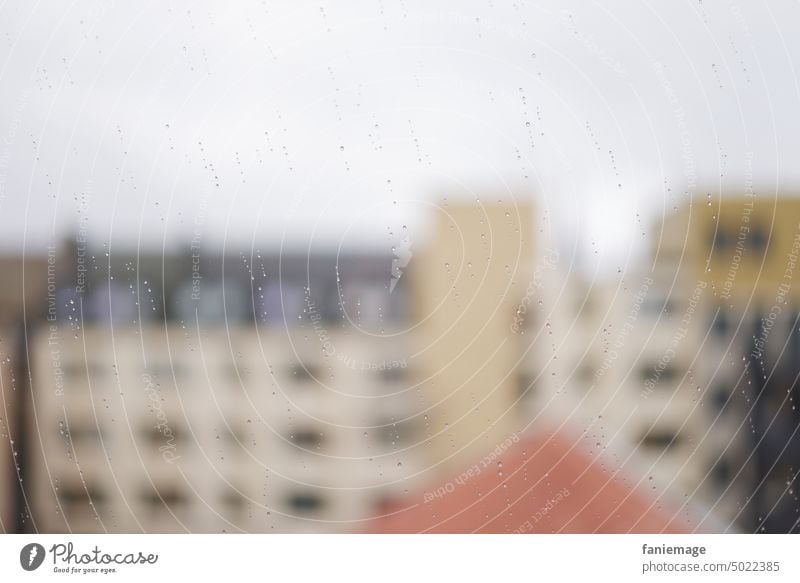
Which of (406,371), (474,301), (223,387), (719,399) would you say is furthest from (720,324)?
(223,387)

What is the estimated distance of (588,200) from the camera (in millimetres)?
1057

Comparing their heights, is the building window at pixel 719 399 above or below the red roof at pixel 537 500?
above

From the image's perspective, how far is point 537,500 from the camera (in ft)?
3.53

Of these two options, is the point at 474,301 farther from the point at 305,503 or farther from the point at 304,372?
the point at 305,503

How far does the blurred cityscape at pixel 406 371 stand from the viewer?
3.47ft

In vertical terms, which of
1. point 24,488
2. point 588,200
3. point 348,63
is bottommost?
point 24,488

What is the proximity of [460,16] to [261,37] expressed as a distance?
11.9 inches

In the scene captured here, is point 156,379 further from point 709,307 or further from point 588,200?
point 709,307

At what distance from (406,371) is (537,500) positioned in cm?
28

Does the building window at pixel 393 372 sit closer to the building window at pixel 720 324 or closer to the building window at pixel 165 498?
the building window at pixel 165 498

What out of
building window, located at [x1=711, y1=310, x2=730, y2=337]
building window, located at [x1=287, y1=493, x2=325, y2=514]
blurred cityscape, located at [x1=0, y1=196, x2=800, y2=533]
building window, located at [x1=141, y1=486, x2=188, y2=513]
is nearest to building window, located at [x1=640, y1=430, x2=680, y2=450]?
blurred cityscape, located at [x1=0, y1=196, x2=800, y2=533]

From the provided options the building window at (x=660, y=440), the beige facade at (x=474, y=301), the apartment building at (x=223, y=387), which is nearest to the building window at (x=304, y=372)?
the apartment building at (x=223, y=387)

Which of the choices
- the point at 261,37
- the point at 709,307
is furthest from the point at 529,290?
the point at 261,37
